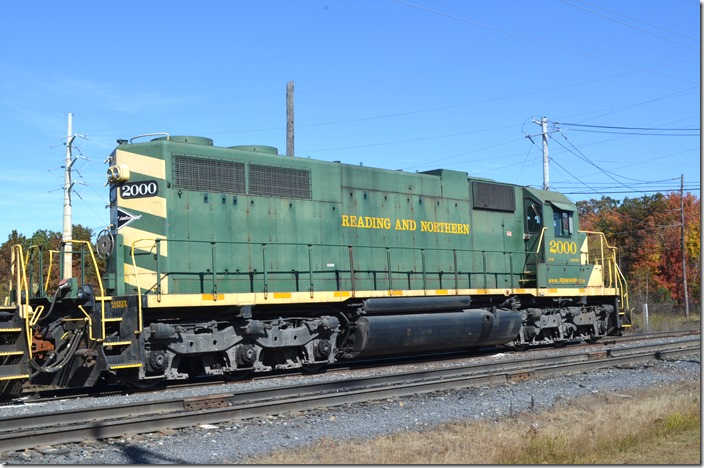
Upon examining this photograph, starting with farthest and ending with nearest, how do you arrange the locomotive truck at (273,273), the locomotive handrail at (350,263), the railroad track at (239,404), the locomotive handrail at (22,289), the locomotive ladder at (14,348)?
1. the locomotive handrail at (350,263)
2. the locomotive truck at (273,273)
3. the locomotive handrail at (22,289)
4. the locomotive ladder at (14,348)
5. the railroad track at (239,404)

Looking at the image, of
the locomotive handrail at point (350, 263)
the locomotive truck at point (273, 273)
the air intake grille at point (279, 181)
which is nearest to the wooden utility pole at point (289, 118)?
the locomotive truck at point (273, 273)

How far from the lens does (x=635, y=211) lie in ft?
192

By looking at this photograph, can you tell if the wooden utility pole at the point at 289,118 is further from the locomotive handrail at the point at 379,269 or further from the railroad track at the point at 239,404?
the railroad track at the point at 239,404

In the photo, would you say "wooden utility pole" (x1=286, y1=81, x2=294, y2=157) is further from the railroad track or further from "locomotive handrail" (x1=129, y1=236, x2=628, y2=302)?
the railroad track

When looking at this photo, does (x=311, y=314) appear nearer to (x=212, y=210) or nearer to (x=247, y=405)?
(x=212, y=210)

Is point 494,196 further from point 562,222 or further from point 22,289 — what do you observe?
point 22,289

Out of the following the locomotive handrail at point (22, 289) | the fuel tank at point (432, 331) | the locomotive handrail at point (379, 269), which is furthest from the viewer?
the fuel tank at point (432, 331)

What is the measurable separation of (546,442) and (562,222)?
12.1 meters

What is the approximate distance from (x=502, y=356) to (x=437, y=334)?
2.00 meters

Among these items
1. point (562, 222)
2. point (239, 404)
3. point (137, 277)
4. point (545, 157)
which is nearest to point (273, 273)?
point (137, 277)

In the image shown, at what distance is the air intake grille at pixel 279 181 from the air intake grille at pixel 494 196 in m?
4.86

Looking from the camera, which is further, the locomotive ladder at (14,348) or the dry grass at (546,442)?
the locomotive ladder at (14,348)

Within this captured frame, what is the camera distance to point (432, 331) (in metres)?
14.9

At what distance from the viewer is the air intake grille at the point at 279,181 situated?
13.4m
